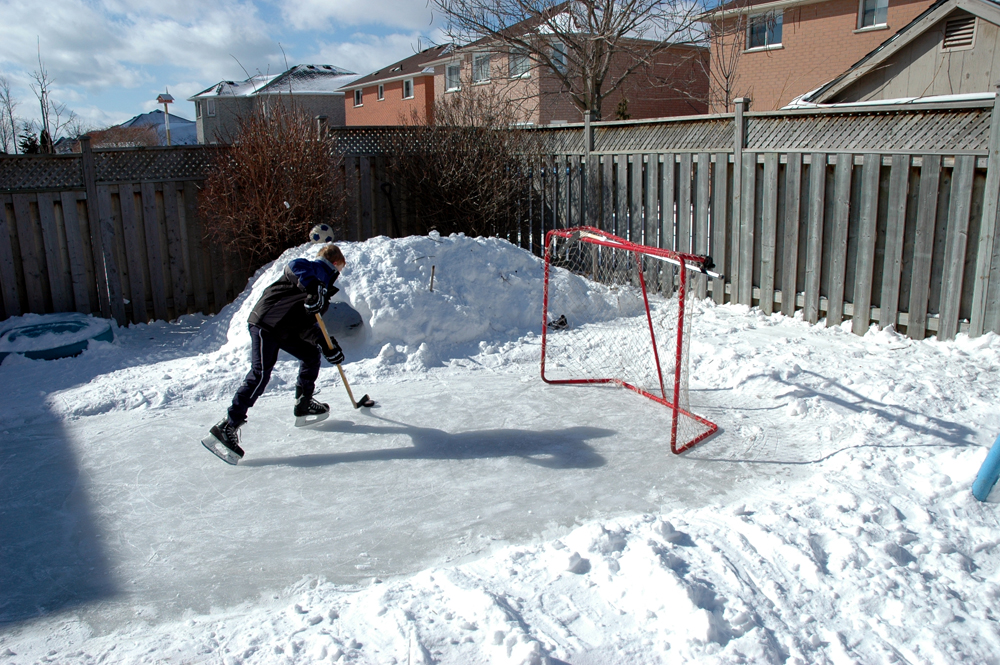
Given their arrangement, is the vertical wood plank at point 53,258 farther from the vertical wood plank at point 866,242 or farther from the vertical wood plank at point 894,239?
the vertical wood plank at point 894,239

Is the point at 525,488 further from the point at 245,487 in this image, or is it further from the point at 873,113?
the point at 873,113

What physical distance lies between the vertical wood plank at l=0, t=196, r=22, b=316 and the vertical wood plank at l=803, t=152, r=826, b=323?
27.3 feet

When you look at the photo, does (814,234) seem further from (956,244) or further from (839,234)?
(956,244)

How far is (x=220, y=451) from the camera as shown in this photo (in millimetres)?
4680

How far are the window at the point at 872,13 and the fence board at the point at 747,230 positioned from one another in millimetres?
14703

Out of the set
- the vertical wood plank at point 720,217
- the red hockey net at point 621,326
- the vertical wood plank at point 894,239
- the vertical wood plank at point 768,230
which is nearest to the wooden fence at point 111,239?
the red hockey net at point 621,326

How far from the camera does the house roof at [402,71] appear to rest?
3309 centimetres

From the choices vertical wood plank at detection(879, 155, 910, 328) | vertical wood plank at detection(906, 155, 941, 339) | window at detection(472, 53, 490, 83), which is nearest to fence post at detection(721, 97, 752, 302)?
vertical wood plank at detection(879, 155, 910, 328)

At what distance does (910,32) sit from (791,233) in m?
9.13

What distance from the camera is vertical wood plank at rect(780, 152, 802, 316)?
7078 millimetres

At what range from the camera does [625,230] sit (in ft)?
30.0

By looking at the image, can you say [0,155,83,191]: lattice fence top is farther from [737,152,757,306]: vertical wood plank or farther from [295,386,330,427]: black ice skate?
[737,152,757,306]: vertical wood plank

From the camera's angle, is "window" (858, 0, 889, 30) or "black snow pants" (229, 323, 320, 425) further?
"window" (858, 0, 889, 30)

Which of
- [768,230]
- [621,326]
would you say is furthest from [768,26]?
[621,326]
